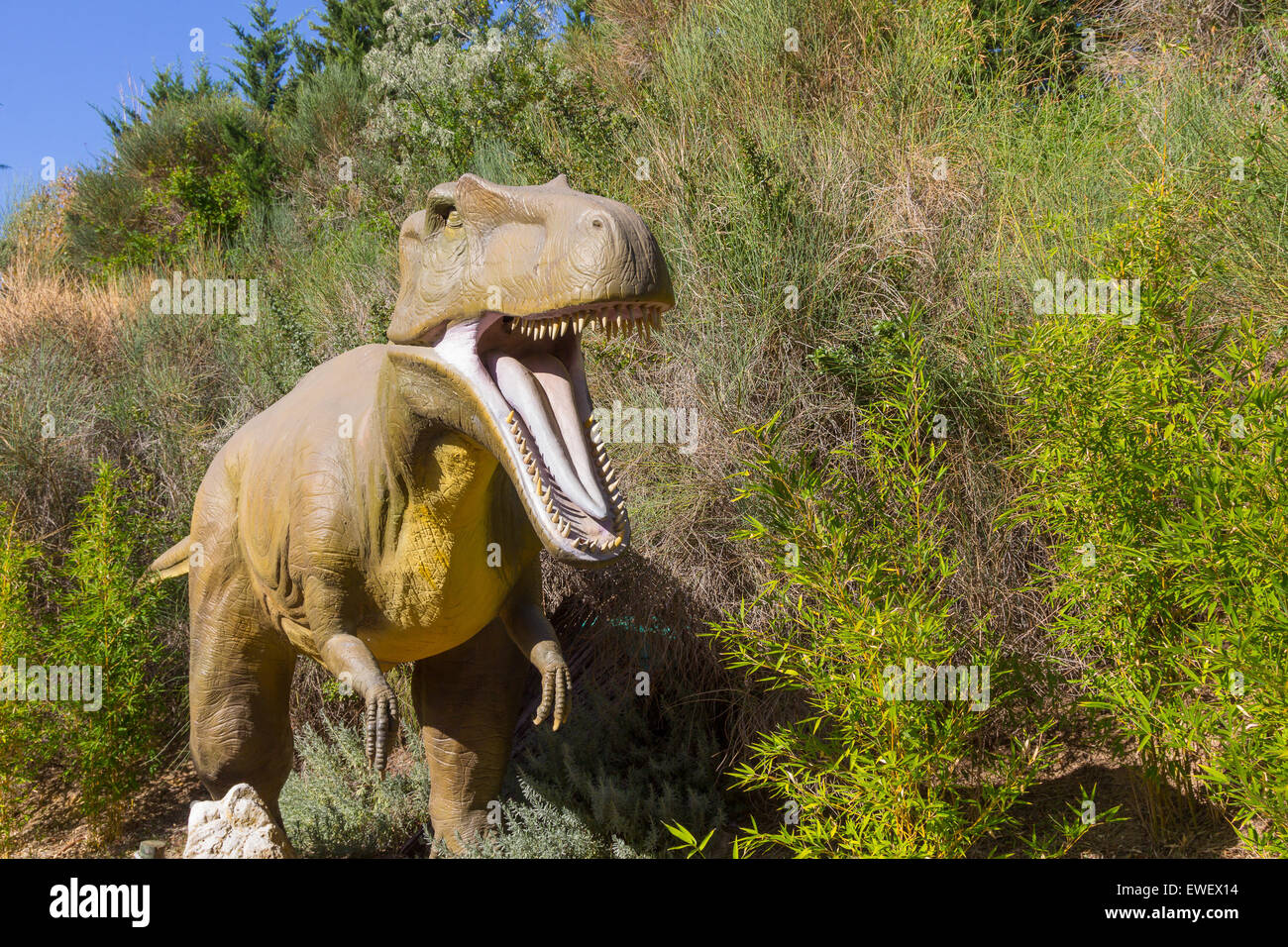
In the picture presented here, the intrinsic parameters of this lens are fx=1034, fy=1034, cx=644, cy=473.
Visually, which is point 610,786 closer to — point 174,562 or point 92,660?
point 174,562

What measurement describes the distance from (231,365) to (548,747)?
382 cm

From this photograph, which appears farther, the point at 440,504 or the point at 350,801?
the point at 350,801

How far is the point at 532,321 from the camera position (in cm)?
220

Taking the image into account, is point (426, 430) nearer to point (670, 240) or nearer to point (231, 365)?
point (670, 240)

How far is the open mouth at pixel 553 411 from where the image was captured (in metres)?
2.13

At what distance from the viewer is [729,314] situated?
499cm

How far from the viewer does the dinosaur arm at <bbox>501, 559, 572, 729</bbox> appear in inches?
112

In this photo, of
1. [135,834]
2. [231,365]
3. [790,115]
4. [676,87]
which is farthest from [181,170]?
[135,834]
